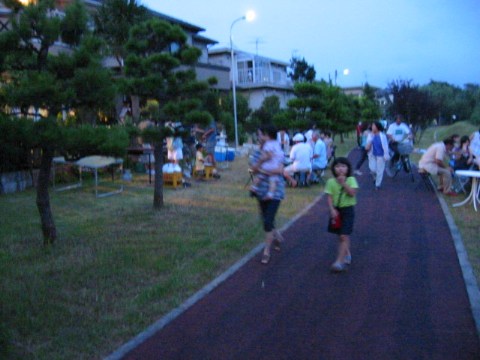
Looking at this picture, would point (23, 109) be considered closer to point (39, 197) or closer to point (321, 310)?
point (39, 197)

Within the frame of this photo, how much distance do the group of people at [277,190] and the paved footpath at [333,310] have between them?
0.90 feet

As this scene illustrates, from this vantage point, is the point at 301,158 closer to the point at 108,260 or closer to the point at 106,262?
the point at 108,260

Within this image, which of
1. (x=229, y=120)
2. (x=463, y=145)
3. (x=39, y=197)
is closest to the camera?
(x=39, y=197)

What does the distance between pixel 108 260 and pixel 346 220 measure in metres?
3.26

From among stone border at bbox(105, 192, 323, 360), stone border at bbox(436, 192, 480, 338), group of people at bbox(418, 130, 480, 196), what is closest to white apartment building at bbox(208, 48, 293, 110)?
group of people at bbox(418, 130, 480, 196)

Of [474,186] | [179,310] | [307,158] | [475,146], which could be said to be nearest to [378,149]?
[307,158]

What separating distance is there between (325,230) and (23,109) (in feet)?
17.2

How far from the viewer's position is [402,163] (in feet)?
58.0

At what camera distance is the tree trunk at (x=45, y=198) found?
822 cm

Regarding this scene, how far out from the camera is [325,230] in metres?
9.77

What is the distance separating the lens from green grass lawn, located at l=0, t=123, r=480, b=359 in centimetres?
528

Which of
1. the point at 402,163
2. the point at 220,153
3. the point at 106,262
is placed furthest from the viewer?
the point at 220,153

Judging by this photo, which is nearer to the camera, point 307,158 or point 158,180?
point 158,180

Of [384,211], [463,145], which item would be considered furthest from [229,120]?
[384,211]
